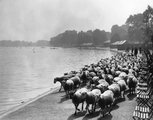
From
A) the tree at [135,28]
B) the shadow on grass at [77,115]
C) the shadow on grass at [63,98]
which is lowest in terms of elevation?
the shadow on grass at [63,98]

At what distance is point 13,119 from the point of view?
14.6 m

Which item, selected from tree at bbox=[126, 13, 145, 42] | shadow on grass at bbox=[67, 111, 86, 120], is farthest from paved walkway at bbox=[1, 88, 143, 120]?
tree at bbox=[126, 13, 145, 42]

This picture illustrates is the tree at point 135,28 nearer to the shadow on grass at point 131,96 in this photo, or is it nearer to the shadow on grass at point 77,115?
the shadow on grass at point 131,96

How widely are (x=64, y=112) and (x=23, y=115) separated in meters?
2.69

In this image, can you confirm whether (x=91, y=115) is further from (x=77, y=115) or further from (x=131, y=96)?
(x=131, y=96)

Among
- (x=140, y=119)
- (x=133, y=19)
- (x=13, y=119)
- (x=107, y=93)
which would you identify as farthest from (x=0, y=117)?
(x=133, y=19)

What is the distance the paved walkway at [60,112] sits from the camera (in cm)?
1349

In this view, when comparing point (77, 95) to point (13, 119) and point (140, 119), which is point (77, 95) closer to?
point (13, 119)

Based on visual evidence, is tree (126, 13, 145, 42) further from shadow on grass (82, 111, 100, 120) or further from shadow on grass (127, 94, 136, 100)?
shadow on grass (82, 111, 100, 120)

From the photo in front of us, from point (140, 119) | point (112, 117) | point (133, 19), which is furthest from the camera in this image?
point (133, 19)

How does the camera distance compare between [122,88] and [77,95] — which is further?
[122,88]

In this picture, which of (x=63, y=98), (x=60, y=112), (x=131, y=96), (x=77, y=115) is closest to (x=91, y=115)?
(x=77, y=115)

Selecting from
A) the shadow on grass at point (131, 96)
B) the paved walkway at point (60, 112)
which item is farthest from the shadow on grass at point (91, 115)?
the shadow on grass at point (131, 96)

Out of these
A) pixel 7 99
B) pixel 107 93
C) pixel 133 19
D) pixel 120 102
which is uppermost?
pixel 133 19
